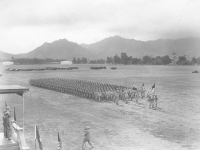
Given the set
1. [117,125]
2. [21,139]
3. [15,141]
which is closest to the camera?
[21,139]

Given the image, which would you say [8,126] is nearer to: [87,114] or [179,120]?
[87,114]

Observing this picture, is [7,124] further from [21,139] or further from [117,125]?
[117,125]

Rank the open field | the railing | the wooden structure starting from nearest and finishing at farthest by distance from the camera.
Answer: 1. the railing
2. the wooden structure
3. the open field

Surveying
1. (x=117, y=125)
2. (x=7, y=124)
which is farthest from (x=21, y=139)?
(x=117, y=125)

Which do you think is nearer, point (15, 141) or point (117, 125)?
point (15, 141)

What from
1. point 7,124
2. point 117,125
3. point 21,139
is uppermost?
point 7,124

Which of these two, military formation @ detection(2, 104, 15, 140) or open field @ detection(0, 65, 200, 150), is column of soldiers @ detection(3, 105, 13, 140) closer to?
military formation @ detection(2, 104, 15, 140)

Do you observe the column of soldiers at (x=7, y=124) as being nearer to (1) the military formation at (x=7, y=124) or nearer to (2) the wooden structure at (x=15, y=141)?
(1) the military formation at (x=7, y=124)

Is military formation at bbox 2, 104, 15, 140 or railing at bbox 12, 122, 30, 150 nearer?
railing at bbox 12, 122, 30, 150

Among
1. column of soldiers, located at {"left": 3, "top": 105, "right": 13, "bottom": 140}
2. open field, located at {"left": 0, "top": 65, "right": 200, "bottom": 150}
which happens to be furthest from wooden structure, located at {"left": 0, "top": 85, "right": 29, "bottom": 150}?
open field, located at {"left": 0, "top": 65, "right": 200, "bottom": 150}

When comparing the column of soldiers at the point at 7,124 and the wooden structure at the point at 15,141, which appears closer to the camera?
the wooden structure at the point at 15,141

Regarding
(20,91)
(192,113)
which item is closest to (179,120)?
(192,113)

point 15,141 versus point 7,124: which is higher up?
point 7,124

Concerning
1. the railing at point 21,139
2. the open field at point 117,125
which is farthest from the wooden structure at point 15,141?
the open field at point 117,125
